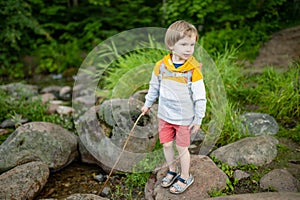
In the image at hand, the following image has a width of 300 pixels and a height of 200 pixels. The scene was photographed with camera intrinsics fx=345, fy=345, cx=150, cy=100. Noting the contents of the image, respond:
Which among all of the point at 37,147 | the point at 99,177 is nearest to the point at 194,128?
the point at 99,177

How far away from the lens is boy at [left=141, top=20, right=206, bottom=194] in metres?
2.32

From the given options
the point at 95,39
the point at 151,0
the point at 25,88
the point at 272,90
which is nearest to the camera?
the point at 272,90

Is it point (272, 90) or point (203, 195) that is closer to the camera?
point (203, 195)

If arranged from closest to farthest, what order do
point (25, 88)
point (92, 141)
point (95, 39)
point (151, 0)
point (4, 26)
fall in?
point (92, 141)
point (25, 88)
point (4, 26)
point (95, 39)
point (151, 0)

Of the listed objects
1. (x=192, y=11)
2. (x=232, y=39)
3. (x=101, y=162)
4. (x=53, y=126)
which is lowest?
(x=101, y=162)

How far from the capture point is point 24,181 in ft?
9.08

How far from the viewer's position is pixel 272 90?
4.19 m

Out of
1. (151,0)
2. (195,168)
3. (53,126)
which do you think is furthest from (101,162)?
(151,0)

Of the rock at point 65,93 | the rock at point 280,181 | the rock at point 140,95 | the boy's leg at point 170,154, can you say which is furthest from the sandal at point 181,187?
the rock at point 65,93

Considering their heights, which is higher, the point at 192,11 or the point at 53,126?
the point at 192,11

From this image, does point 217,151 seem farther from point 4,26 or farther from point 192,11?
point 4,26

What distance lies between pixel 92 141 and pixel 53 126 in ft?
1.46

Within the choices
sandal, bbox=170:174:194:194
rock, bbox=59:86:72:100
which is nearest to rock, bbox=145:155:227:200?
sandal, bbox=170:174:194:194

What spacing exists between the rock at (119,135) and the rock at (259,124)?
0.99m
